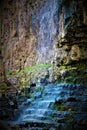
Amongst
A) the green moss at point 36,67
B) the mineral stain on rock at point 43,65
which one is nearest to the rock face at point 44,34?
the mineral stain on rock at point 43,65

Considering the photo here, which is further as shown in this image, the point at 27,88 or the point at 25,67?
the point at 25,67

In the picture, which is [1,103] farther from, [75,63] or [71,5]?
[71,5]

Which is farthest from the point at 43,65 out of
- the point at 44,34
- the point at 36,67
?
the point at 44,34

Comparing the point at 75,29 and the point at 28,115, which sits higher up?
the point at 75,29

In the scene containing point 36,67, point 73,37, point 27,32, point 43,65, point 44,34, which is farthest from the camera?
point 27,32

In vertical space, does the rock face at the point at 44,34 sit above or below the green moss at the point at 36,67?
above

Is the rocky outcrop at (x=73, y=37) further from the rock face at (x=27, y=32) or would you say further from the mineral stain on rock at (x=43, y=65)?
the rock face at (x=27, y=32)

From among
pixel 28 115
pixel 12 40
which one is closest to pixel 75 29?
pixel 28 115

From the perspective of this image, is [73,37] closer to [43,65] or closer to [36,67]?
[43,65]

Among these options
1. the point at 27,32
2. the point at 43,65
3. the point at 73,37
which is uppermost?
the point at 27,32

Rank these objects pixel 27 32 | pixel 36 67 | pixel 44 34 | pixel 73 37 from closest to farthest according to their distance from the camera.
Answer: pixel 73 37, pixel 36 67, pixel 44 34, pixel 27 32

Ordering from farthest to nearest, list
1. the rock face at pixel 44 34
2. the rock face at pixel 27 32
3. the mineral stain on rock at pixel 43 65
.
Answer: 1. the rock face at pixel 27 32
2. the rock face at pixel 44 34
3. the mineral stain on rock at pixel 43 65

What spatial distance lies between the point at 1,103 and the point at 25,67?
481cm

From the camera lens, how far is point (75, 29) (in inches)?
575
